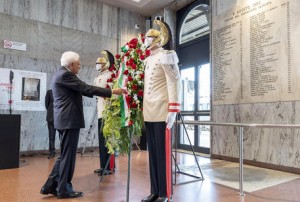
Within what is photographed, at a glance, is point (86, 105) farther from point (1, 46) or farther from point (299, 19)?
point (299, 19)

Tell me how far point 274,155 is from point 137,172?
2.33 m

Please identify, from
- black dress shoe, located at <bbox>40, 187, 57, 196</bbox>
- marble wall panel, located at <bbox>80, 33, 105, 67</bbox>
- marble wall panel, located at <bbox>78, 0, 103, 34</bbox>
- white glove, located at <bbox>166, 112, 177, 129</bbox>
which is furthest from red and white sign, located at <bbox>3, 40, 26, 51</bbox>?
white glove, located at <bbox>166, 112, 177, 129</bbox>

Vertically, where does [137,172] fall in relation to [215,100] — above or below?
below

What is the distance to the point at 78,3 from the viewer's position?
22.0 feet

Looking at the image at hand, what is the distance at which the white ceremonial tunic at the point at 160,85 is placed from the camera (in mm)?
2359

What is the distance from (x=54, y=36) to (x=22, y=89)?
1.52m

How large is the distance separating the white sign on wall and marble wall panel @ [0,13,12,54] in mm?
443

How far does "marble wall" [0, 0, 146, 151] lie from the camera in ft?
19.1

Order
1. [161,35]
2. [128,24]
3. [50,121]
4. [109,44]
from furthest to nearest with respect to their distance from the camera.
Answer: [128,24]
[109,44]
[50,121]
[161,35]

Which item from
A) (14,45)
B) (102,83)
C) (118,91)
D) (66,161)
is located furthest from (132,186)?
(14,45)

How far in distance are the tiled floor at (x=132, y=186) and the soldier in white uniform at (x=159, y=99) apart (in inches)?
16.9

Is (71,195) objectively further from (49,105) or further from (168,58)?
(49,105)

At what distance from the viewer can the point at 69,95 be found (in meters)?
2.78

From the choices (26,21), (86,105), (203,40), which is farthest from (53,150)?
(203,40)
